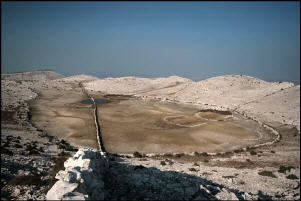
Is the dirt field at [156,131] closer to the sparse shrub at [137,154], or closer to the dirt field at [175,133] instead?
the dirt field at [175,133]

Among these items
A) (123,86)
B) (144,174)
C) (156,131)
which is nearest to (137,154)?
(156,131)

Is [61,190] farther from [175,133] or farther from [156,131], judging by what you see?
[156,131]

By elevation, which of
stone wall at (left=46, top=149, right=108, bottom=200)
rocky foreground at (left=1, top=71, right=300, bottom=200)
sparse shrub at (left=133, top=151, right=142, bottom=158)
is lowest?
sparse shrub at (left=133, top=151, right=142, bottom=158)


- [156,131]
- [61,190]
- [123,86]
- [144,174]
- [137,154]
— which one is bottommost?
[137,154]

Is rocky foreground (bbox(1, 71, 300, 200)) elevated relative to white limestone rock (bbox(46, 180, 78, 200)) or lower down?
lower down

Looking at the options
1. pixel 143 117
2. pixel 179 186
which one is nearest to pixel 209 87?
pixel 143 117

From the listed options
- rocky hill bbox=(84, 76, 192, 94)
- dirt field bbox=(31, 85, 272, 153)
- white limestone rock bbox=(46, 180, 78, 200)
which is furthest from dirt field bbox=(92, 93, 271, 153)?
rocky hill bbox=(84, 76, 192, 94)

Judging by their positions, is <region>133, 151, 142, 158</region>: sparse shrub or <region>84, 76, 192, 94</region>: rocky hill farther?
<region>84, 76, 192, 94</region>: rocky hill

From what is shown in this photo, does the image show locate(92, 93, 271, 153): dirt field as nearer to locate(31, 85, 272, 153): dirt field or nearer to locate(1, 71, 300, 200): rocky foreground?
locate(31, 85, 272, 153): dirt field

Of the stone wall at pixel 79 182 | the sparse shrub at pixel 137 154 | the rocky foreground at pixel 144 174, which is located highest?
the stone wall at pixel 79 182

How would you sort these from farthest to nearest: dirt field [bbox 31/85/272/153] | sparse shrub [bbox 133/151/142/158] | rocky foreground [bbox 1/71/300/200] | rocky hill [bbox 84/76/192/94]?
1. rocky hill [bbox 84/76/192/94]
2. dirt field [bbox 31/85/272/153]
3. sparse shrub [bbox 133/151/142/158]
4. rocky foreground [bbox 1/71/300/200]

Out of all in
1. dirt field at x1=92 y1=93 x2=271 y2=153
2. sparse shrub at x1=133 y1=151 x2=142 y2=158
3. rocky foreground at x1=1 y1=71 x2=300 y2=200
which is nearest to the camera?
rocky foreground at x1=1 y1=71 x2=300 y2=200

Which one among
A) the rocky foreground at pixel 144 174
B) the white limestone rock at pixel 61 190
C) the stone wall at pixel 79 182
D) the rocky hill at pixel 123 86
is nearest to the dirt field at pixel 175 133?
the rocky foreground at pixel 144 174

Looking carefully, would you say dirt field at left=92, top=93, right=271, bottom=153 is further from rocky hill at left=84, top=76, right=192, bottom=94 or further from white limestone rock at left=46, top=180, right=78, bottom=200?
rocky hill at left=84, top=76, right=192, bottom=94
